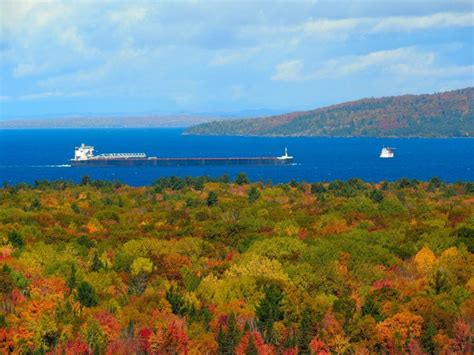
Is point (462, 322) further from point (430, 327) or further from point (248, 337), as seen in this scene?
point (248, 337)

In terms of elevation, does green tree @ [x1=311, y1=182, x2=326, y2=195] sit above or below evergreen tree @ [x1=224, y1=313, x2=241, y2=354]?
below

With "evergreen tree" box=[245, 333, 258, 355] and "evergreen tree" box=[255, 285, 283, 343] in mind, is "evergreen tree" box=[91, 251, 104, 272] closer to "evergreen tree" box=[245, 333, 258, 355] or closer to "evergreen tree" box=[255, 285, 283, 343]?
"evergreen tree" box=[255, 285, 283, 343]

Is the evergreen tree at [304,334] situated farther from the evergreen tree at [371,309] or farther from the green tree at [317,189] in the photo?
the green tree at [317,189]

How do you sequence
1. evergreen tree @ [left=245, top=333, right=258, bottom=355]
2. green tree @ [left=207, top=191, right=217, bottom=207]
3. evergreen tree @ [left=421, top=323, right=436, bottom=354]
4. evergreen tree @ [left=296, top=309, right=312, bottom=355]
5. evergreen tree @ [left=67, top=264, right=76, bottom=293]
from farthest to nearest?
1. green tree @ [left=207, top=191, right=217, bottom=207]
2. evergreen tree @ [left=67, top=264, right=76, bottom=293]
3. evergreen tree @ [left=421, top=323, right=436, bottom=354]
4. evergreen tree @ [left=296, top=309, right=312, bottom=355]
5. evergreen tree @ [left=245, top=333, right=258, bottom=355]

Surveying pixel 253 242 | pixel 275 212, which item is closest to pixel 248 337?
pixel 253 242

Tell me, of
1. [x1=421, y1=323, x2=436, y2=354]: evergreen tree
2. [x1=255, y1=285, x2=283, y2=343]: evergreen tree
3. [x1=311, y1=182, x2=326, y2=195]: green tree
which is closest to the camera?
[x1=421, y1=323, x2=436, y2=354]: evergreen tree

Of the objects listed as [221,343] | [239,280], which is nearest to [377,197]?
[239,280]

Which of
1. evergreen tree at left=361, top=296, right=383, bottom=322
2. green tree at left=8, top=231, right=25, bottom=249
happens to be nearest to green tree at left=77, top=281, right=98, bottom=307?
evergreen tree at left=361, top=296, right=383, bottom=322
